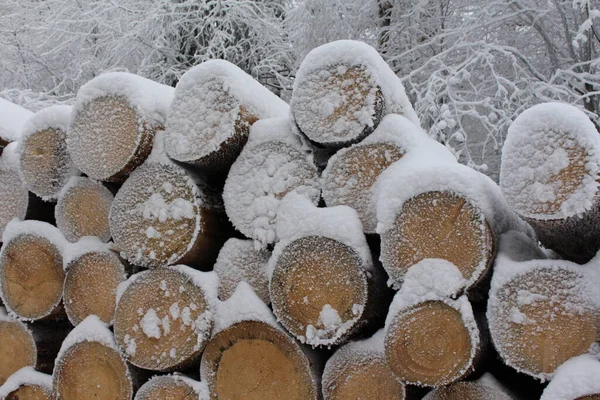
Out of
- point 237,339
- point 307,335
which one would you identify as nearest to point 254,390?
point 237,339

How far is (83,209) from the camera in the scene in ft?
5.27

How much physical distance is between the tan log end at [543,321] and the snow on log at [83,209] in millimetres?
1055

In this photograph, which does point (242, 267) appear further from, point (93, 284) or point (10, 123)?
point (10, 123)

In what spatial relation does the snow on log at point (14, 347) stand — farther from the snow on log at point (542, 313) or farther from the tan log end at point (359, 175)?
the snow on log at point (542, 313)

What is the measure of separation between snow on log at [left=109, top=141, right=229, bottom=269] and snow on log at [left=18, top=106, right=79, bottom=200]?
28cm

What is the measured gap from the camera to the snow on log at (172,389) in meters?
1.40

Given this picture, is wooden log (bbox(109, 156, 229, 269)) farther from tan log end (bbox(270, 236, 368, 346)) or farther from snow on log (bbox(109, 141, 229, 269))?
tan log end (bbox(270, 236, 368, 346))

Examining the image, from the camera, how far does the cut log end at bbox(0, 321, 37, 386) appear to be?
170cm

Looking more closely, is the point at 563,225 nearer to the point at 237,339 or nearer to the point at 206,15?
the point at 237,339

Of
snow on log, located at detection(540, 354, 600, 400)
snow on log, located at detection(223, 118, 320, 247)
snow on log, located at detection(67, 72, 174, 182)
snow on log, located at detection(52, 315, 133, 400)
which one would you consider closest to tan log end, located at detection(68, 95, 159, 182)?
snow on log, located at detection(67, 72, 174, 182)

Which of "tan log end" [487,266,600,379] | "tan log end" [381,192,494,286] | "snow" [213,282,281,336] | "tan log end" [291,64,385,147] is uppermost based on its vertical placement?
"tan log end" [291,64,385,147]

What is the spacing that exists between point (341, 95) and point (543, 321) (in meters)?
0.65

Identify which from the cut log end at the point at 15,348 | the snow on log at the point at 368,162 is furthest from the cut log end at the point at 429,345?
the cut log end at the point at 15,348

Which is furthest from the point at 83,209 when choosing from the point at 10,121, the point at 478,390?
the point at 478,390
